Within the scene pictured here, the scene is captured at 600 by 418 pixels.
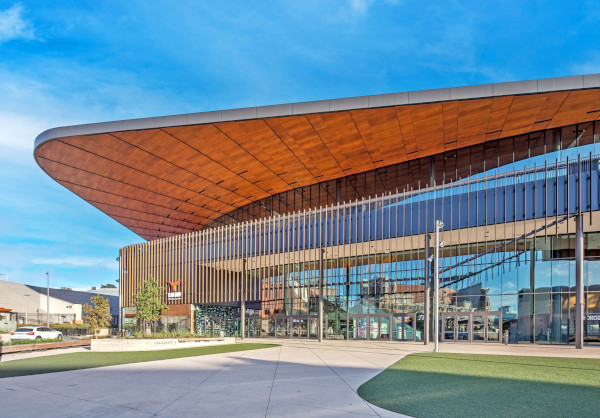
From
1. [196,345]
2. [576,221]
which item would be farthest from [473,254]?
[196,345]

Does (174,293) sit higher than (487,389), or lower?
lower

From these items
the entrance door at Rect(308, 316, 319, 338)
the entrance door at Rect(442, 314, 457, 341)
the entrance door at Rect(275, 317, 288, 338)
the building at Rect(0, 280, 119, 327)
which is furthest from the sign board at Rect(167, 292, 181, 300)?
the building at Rect(0, 280, 119, 327)

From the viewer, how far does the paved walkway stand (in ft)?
30.8

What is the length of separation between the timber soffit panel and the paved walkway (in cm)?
1701

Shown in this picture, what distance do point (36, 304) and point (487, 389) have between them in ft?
277

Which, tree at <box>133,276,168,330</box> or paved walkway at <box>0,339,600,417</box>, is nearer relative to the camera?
paved walkway at <box>0,339,600,417</box>

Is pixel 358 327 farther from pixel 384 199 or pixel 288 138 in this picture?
pixel 288 138

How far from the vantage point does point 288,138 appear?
111 ft

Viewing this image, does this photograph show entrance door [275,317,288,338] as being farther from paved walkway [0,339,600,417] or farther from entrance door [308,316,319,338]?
paved walkway [0,339,600,417]

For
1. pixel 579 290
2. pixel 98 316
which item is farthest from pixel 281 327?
pixel 98 316

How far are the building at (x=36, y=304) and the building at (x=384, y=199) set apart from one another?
40410 mm

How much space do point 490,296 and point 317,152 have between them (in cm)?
Answer: 1578

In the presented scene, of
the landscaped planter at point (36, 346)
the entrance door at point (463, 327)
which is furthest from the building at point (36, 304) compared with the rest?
the entrance door at point (463, 327)

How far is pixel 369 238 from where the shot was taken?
37.5 metres
